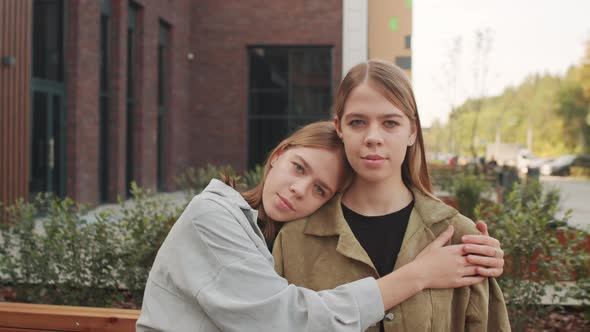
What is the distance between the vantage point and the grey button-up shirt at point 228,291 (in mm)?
1970

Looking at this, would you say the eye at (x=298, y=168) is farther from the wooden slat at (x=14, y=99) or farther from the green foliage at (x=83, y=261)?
the wooden slat at (x=14, y=99)

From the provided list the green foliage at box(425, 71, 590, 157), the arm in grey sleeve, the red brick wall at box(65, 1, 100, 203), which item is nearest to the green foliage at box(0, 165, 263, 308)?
the arm in grey sleeve

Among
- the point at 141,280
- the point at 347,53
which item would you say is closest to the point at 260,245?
the point at 141,280

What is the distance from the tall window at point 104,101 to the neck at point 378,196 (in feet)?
54.1

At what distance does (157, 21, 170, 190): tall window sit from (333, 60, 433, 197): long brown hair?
21753 millimetres

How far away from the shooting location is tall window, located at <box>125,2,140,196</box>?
20391 mm

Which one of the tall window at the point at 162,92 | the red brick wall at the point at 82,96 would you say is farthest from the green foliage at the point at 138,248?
the tall window at the point at 162,92

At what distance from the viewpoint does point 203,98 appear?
26234 mm

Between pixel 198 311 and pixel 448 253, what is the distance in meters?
0.87

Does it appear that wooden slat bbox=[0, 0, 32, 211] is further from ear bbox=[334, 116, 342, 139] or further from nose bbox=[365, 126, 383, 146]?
nose bbox=[365, 126, 383, 146]

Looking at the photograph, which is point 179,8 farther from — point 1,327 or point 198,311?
point 198,311

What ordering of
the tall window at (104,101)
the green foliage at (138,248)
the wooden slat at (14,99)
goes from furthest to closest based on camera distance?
1. the tall window at (104,101)
2. the wooden slat at (14,99)
3. the green foliage at (138,248)

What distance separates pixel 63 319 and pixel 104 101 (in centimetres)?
1551

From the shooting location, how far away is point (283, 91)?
26.4 m
